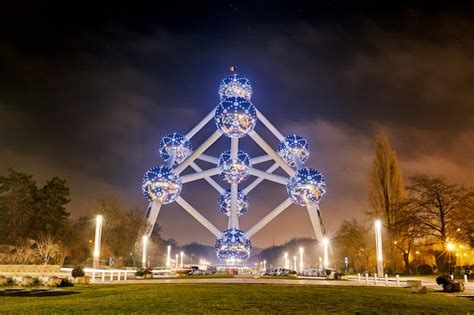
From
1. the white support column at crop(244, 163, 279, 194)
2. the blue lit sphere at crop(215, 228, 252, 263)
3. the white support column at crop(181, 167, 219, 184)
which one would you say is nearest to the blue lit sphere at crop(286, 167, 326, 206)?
the blue lit sphere at crop(215, 228, 252, 263)

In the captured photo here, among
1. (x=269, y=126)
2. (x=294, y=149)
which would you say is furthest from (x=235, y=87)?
(x=294, y=149)

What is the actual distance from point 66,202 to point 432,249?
39592 millimetres

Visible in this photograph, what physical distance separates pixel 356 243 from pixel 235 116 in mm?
29682

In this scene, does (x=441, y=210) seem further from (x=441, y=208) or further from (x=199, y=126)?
(x=199, y=126)

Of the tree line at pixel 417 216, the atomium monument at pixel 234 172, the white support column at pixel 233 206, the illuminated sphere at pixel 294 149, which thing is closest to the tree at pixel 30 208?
the atomium monument at pixel 234 172

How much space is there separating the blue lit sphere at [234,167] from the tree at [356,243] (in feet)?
70.3

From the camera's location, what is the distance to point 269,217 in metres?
40.6

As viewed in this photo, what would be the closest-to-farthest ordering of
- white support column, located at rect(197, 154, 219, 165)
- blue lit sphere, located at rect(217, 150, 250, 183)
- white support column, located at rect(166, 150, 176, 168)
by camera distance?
blue lit sphere, located at rect(217, 150, 250, 183), white support column, located at rect(166, 150, 176, 168), white support column, located at rect(197, 154, 219, 165)

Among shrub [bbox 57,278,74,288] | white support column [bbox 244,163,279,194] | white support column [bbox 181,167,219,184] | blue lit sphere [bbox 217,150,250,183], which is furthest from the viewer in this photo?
white support column [bbox 244,163,279,194]

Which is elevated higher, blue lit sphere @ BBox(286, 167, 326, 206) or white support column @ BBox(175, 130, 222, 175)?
white support column @ BBox(175, 130, 222, 175)

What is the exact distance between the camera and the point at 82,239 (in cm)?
6006

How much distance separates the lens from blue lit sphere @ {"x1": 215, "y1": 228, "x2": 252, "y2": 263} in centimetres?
3656

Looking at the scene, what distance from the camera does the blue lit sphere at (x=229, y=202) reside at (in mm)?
42312

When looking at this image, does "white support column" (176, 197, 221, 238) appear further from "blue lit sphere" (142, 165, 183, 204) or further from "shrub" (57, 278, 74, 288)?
"shrub" (57, 278, 74, 288)
